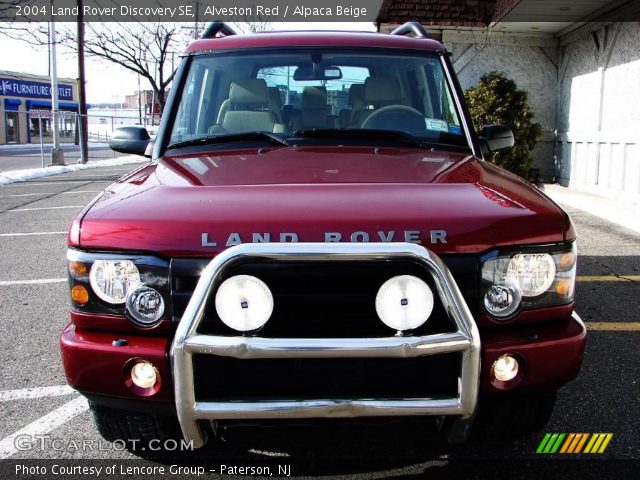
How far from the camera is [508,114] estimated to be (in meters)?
11.4

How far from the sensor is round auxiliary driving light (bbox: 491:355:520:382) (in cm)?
206

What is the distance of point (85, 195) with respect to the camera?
37.4 ft

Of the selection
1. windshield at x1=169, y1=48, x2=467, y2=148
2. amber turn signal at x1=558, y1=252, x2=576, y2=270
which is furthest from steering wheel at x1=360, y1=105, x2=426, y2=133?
amber turn signal at x1=558, y1=252, x2=576, y2=270

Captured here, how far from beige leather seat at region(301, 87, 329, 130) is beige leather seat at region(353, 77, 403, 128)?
24cm

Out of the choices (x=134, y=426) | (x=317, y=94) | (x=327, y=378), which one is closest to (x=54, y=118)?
(x=317, y=94)

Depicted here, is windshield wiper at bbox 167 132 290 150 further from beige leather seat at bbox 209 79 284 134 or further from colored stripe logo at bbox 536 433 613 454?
colored stripe logo at bbox 536 433 613 454

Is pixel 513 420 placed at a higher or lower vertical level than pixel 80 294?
lower

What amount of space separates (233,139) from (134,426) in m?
1.44

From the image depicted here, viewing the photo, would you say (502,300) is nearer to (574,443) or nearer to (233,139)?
(574,443)

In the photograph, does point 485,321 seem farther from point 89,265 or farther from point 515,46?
point 515,46

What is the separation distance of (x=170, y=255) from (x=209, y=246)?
146 millimetres

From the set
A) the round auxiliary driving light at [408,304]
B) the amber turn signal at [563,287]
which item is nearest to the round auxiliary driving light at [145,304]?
the round auxiliary driving light at [408,304]

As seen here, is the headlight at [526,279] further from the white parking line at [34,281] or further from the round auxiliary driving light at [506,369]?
the white parking line at [34,281]

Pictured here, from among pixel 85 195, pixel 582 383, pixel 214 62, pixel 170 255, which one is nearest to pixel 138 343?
pixel 170 255
